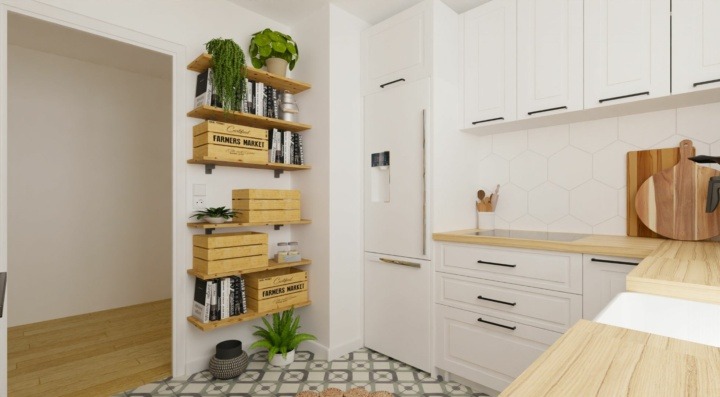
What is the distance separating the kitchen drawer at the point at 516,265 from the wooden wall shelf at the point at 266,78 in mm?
1495

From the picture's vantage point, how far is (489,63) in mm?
2414

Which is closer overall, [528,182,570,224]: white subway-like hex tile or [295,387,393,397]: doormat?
[295,387,393,397]: doormat

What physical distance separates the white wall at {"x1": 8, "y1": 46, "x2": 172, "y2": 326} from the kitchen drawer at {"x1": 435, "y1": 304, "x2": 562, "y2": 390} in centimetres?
329

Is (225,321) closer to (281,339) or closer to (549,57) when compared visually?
(281,339)

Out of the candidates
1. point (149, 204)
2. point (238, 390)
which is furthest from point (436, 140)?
point (149, 204)

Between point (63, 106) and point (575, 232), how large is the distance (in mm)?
4476

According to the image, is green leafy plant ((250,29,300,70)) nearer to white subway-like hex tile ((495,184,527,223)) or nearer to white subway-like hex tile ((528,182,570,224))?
white subway-like hex tile ((495,184,527,223))

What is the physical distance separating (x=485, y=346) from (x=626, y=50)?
1727 mm

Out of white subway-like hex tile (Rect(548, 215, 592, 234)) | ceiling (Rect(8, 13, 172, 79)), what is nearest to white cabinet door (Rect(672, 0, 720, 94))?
white subway-like hex tile (Rect(548, 215, 592, 234))

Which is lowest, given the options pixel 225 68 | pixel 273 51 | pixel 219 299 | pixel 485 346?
pixel 485 346

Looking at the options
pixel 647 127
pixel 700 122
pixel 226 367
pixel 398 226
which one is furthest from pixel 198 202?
pixel 700 122

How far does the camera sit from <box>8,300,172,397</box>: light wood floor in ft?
7.37

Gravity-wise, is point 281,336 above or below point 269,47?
below

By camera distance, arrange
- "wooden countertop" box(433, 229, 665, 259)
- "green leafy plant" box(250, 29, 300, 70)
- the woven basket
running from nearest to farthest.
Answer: "wooden countertop" box(433, 229, 665, 259)
the woven basket
"green leafy plant" box(250, 29, 300, 70)
